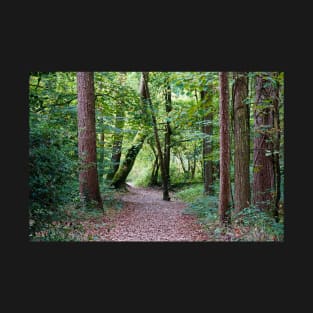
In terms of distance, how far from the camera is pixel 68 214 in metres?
4.68

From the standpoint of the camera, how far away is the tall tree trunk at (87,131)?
7.00 meters

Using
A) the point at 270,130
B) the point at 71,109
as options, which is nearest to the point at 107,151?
the point at 71,109

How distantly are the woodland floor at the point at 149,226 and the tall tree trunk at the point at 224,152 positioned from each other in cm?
60

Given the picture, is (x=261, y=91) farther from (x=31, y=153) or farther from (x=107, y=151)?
(x=107, y=151)

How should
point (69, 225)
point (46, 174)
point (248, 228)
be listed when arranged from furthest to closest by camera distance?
1. point (248, 228)
2. point (69, 225)
3. point (46, 174)

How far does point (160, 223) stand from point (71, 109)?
3.50m

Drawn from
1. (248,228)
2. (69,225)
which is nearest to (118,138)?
(69,225)

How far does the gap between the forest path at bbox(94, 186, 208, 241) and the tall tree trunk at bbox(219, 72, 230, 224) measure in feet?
1.91

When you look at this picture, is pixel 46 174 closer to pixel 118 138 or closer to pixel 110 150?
pixel 110 150

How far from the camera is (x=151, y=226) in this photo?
7031 mm

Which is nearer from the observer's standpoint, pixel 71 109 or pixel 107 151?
pixel 71 109

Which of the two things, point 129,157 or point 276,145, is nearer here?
point 276,145

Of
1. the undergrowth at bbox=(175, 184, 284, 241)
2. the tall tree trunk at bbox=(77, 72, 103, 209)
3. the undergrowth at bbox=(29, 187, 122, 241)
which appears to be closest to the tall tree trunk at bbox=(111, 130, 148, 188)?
the tall tree trunk at bbox=(77, 72, 103, 209)

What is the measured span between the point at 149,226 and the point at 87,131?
8.56ft
